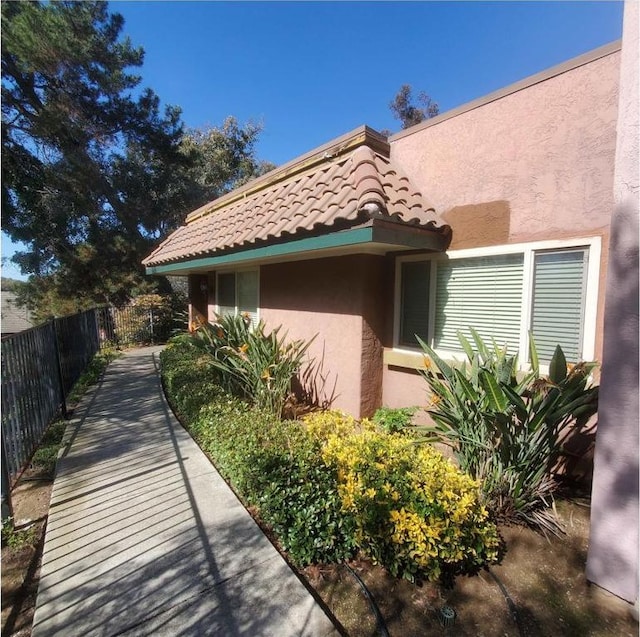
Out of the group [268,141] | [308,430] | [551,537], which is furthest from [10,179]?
[268,141]

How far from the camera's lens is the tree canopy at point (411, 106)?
76.7 ft

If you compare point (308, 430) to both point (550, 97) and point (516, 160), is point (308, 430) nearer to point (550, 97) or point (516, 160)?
point (516, 160)

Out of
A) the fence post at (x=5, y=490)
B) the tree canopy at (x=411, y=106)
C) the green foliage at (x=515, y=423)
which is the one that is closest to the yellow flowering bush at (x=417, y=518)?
the green foliage at (x=515, y=423)

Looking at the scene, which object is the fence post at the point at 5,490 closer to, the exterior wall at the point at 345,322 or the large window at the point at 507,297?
the exterior wall at the point at 345,322

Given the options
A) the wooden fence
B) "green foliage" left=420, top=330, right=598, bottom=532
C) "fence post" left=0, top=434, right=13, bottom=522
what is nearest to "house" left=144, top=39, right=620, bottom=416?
Answer: "green foliage" left=420, top=330, right=598, bottom=532

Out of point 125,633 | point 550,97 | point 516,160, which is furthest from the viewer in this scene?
point 516,160

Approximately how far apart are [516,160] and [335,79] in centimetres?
656

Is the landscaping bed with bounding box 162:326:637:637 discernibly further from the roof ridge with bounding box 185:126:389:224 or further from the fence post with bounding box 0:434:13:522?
the roof ridge with bounding box 185:126:389:224

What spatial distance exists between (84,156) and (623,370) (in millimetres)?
20800

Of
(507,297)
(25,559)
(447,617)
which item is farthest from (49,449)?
(507,297)

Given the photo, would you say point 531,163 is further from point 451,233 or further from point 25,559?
point 25,559

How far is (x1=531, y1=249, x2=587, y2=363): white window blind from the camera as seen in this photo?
3.28 metres

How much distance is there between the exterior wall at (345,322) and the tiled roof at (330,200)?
88 cm

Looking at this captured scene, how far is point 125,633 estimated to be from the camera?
209cm
